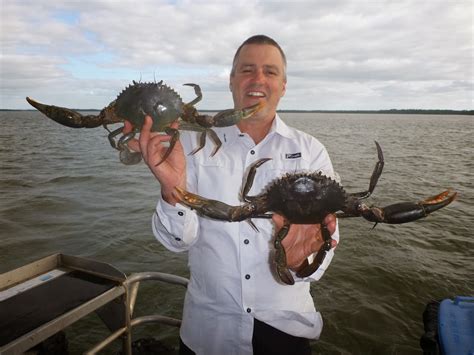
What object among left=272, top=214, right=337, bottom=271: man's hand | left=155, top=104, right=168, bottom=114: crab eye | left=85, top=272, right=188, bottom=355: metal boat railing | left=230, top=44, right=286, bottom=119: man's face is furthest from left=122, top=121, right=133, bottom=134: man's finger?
left=272, top=214, right=337, bottom=271: man's hand

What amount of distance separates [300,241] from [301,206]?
2.15 feet

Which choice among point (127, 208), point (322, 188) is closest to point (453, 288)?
point (322, 188)

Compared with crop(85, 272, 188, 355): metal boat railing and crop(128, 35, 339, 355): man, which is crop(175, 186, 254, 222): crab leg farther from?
crop(85, 272, 188, 355): metal boat railing

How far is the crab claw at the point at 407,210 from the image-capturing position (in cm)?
328

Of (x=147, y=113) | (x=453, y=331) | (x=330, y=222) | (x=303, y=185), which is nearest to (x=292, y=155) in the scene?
(x=303, y=185)

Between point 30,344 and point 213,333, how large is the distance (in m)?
1.57

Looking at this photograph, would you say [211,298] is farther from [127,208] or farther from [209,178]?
→ [127,208]

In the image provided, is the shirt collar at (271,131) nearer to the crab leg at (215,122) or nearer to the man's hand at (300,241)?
the crab leg at (215,122)

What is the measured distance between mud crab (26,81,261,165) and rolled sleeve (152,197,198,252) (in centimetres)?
67

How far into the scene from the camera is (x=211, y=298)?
3432 mm

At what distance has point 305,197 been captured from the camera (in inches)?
126

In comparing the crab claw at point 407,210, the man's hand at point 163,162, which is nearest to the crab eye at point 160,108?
the man's hand at point 163,162

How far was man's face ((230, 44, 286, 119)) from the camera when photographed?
383 cm

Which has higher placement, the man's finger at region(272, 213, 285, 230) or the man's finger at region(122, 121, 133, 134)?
the man's finger at region(122, 121, 133, 134)
